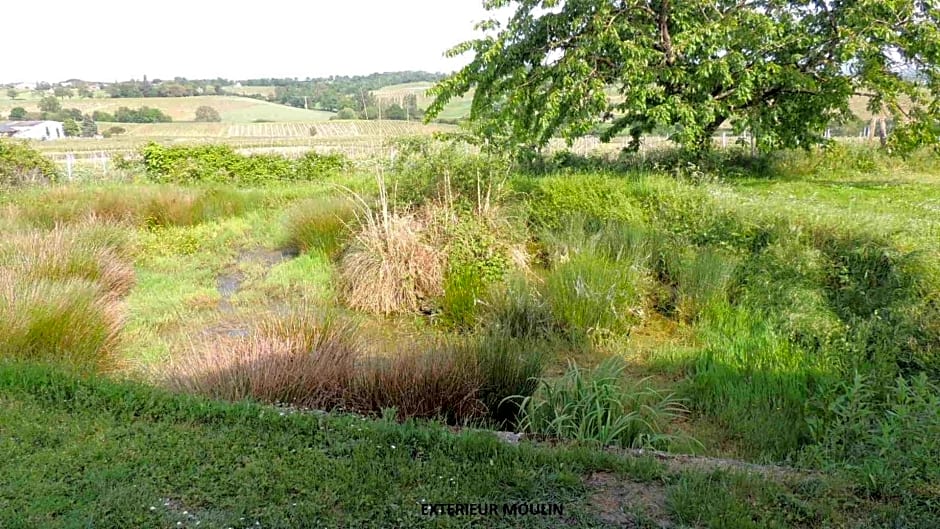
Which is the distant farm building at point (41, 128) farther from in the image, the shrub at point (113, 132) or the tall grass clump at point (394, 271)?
the tall grass clump at point (394, 271)

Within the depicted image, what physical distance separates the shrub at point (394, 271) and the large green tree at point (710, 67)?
2.78 m

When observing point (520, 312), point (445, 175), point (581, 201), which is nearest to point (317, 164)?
point (445, 175)

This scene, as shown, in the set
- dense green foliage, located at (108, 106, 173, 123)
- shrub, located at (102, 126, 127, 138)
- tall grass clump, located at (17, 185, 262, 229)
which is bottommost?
tall grass clump, located at (17, 185, 262, 229)

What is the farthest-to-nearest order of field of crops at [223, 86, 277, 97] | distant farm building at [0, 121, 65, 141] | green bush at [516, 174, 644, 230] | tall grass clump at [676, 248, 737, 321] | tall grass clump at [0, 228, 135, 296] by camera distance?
field of crops at [223, 86, 277, 97] → distant farm building at [0, 121, 65, 141] → green bush at [516, 174, 644, 230] → tall grass clump at [0, 228, 135, 296] → tall grass clump at [676, 248, 737, 321]

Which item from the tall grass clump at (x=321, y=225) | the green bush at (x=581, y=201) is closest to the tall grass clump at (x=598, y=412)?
the green bush at (x=581, y=201)

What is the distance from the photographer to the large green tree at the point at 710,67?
851 cm

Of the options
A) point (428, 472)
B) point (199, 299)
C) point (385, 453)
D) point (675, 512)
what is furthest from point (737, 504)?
point (199, 299)

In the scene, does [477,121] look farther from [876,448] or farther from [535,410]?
[876,448]

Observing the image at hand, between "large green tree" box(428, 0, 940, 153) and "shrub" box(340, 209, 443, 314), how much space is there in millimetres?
2775

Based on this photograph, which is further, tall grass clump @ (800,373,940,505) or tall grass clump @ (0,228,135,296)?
tall grass clump @ (0,228,135,296)

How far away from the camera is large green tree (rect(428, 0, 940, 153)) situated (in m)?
8.51

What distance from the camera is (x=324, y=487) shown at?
228 centimetres

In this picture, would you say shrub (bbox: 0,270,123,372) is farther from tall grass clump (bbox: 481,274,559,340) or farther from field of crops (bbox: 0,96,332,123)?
field of crops (bbox: 0,96,332,123)

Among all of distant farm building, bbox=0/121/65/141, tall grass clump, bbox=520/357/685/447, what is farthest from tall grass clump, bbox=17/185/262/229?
distant farm building, bbox=0/121/65/141
